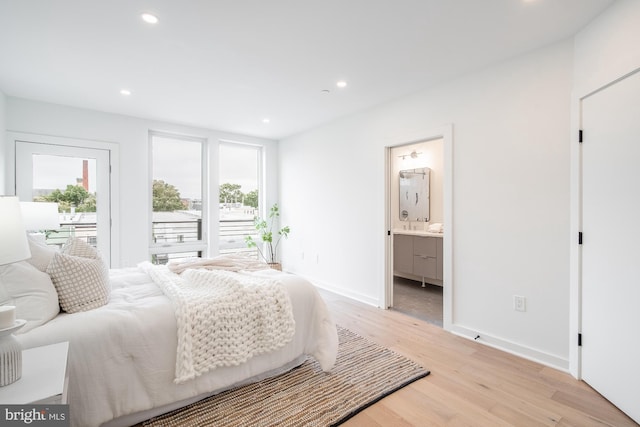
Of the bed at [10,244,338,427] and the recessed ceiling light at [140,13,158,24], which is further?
the recessed ceiling light at [140,13,158,24]

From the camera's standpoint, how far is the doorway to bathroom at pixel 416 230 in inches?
147

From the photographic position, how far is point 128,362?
162 cm

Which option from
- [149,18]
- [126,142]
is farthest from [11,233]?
[126,142]

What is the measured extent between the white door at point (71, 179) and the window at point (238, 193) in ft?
5.19

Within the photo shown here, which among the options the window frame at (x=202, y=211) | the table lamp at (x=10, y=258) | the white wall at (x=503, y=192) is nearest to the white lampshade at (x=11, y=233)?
the table lamp at (x=10, y=258)

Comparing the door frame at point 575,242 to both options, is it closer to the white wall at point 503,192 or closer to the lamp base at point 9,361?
the white wall at point 503,192

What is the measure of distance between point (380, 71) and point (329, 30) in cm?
81

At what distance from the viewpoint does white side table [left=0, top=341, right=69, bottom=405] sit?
1.00 meters

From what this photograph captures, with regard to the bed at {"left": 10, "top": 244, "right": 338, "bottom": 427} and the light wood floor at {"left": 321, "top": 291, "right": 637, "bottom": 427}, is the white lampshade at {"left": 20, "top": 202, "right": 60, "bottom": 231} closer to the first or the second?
the bed at {"left": 10, "top": 244, "right": 338, "bottom": 427}

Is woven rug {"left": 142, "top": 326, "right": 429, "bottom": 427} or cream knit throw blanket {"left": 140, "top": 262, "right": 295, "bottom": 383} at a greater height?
cream knit throw blanket {"left": 140, "top": 262, "right": 295, "bottom": 383}

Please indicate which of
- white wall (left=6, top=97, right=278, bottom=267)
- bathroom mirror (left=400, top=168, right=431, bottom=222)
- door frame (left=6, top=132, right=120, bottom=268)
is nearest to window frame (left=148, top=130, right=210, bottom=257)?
white wall (left=6, top=97, right=278, bottom=267)

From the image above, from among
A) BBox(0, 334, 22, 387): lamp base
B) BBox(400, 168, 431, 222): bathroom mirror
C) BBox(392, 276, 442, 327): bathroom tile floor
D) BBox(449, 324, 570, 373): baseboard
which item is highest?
BBox(400, 168, 431, 222): bathroom mirror

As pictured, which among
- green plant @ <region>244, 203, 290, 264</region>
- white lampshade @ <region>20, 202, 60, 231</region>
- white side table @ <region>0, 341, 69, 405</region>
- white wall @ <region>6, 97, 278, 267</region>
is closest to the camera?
white side table @ <region>0, 341, 69, 405</region>

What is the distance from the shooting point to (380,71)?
2.84m
